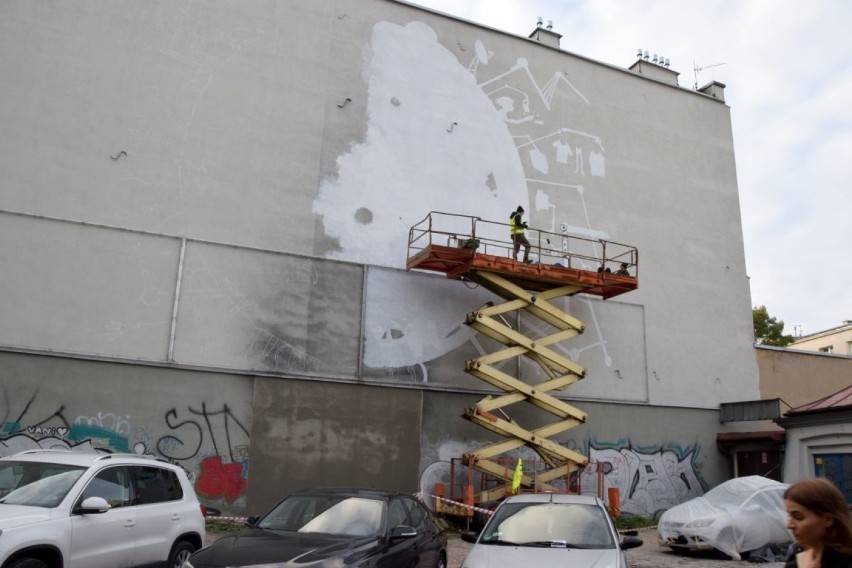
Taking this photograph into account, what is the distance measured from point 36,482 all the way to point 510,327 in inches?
548

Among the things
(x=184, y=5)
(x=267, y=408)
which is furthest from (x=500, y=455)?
(x=184, y=5)

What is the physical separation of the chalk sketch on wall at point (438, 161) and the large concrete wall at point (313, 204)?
7cm

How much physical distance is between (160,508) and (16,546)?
7.25ft

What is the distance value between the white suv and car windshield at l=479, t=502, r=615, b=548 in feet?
13.0

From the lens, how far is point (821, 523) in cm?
318

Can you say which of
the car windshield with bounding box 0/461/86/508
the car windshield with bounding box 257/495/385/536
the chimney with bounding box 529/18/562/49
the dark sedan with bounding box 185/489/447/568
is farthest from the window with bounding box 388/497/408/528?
the chimney with bounding box 529/18/562/49

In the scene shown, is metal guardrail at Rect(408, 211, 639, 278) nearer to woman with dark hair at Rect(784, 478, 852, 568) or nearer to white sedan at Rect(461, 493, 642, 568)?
white sedan at Rect(461, 493, 642, 568)

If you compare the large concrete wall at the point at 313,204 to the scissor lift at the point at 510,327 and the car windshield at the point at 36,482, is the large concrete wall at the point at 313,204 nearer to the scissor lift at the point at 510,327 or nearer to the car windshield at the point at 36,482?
the scissor lift at the point at 510,327

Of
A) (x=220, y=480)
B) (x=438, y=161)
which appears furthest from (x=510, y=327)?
(x=220, y=480)

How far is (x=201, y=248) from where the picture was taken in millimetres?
17000

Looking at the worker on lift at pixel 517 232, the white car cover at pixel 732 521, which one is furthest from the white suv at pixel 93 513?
the worker on lift at pixel 517 232

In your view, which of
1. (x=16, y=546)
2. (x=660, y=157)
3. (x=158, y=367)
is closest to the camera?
(x=16, y=546)

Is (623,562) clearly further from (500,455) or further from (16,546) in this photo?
(500,455)

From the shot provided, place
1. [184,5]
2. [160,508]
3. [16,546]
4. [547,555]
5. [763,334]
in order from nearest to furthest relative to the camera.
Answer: [16,546], [547,555], [160,508], [184,5], [763,334]
